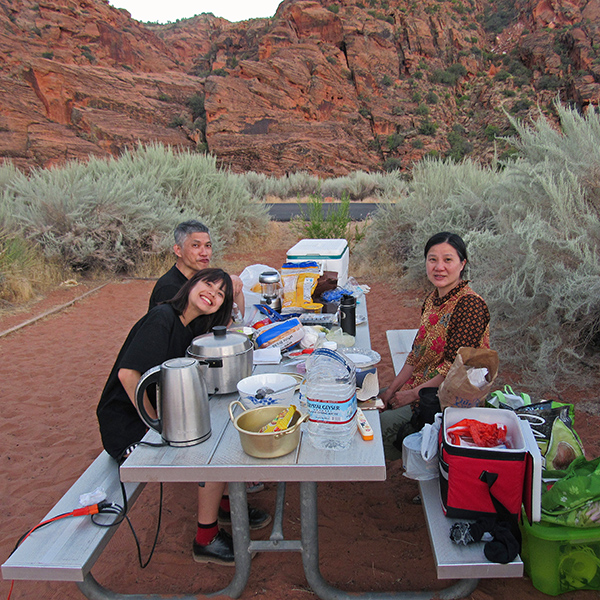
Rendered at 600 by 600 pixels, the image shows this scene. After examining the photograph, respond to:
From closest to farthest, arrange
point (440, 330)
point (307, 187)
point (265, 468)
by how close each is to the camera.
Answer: point (265, 468)
point (440, 330)
point (307, 187)

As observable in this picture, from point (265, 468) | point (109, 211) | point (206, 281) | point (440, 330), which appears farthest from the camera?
point (109, 211)

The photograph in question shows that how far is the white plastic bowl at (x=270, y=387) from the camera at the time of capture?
168 centimetres

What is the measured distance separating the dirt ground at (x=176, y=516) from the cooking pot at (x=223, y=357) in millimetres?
942

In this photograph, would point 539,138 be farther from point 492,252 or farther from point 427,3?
point 427,3

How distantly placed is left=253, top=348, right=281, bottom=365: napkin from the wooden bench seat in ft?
2.58

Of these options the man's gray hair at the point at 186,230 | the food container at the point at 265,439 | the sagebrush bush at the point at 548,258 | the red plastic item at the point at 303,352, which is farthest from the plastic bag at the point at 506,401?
the man's gray hair at the point at 186,230

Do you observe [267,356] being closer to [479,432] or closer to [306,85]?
[479,432]

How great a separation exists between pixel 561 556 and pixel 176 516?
74.4 inches

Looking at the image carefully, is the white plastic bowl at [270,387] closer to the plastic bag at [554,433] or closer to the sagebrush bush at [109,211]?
the plastic bag at [554,433]

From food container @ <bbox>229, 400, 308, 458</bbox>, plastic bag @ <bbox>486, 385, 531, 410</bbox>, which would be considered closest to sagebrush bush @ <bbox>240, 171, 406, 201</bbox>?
plastic bag @ <bbox>486, 385, 531, 410</bbox>

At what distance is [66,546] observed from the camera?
1.64 m

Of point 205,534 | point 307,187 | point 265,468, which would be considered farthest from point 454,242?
point 307,187

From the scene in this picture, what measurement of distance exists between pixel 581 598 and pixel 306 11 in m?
49.0

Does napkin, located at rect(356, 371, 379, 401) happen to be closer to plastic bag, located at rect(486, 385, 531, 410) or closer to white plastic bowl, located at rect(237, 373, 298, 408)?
white plastic bowl, located at rect(237, 373, 298, 408)
